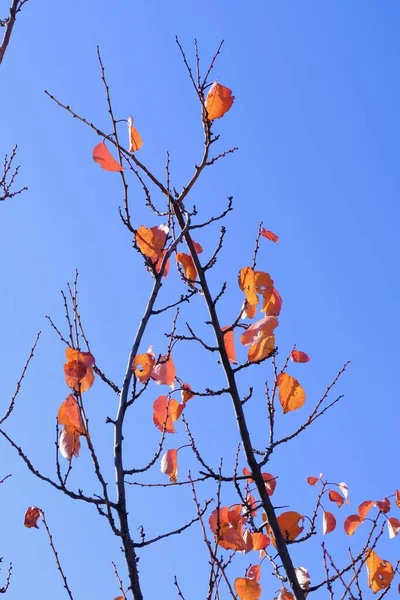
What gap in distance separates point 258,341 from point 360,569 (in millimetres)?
1347

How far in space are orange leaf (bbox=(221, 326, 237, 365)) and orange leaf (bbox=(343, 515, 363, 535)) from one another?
1.07 meters

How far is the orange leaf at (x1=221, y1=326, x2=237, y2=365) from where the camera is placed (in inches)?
129

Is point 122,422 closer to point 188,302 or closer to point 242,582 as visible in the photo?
point 188,302

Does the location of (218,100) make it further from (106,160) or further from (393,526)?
(393,526)

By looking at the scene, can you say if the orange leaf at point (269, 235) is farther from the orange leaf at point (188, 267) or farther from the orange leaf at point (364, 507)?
the orange leaf at point (364, 507)

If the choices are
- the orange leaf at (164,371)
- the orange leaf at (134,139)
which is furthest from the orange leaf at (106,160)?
the orange leaf at (164,371)

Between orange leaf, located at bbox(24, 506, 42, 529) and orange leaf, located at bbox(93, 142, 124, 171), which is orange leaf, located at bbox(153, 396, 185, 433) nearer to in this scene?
orange leaf, located at bbox(24, 506, 42, 529)

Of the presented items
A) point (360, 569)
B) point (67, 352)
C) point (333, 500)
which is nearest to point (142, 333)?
point (67, 352)

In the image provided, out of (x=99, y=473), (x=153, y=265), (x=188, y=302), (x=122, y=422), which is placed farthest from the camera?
(x=188, y=302)

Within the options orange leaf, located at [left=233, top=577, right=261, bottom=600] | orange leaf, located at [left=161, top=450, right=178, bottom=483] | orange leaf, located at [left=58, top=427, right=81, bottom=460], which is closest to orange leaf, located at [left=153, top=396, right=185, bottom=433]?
orange leaf, located at [left=161, top=450, right=178, bottom=483]

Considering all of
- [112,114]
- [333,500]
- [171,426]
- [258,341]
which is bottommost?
[333,500]

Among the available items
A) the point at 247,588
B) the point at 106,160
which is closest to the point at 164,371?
the point at 106,160

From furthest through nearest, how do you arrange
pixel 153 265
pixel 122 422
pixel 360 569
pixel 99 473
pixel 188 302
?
pixel 360 569, pixel 188 302, pixel 153 265, pixel 122 422, pixel 99 473

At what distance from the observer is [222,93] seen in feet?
10.1
